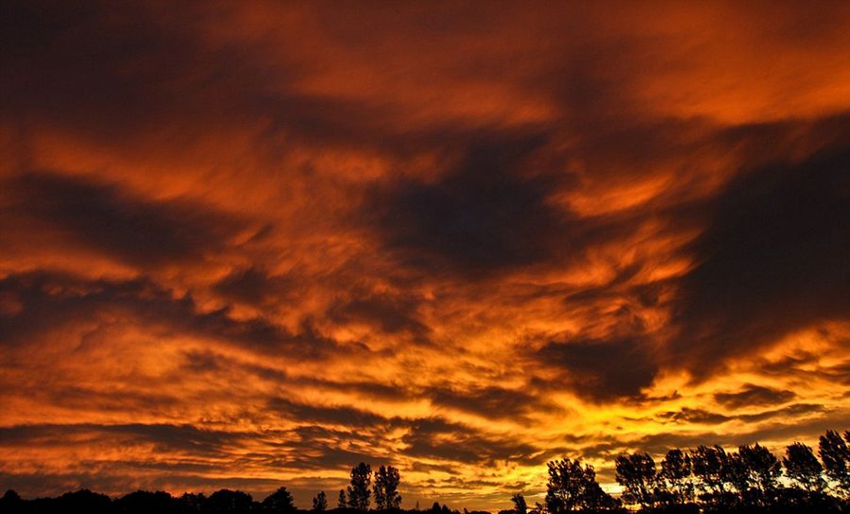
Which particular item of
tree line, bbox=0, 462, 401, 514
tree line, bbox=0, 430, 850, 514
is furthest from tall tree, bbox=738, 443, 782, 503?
tree line, bbox=0, 462, 401, 514

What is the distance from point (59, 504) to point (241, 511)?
2465 inches

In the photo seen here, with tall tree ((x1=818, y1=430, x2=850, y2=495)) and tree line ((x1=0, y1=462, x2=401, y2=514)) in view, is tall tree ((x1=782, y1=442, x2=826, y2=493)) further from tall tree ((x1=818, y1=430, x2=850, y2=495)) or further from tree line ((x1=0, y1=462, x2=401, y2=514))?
tree line ((x1=0, y1=462, x2=401, y2=514))

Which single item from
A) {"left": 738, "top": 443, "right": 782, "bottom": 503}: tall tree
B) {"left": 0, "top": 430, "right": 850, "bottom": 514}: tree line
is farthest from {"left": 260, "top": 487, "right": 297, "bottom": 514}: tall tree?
{"left": 738, "top": 443, "right": 782, "bottom": 503}: tall tree

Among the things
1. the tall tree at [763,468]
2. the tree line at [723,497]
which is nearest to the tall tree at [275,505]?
the tree line at [723,497]

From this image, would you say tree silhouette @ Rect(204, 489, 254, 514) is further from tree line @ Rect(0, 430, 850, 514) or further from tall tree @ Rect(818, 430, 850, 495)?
tall tree @ Rect(818, 430, 850, 495)

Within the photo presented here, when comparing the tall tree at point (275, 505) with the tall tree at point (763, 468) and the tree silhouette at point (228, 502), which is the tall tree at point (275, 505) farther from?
the tall tree at point (763, 468)

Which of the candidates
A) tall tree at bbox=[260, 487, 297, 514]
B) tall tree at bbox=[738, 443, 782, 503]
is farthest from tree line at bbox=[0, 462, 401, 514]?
tall tree at bbox=[738, 443, 782, 503]

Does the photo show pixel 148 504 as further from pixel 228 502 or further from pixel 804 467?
pixel 804 467

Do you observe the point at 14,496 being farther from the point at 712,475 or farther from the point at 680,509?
the point at 712,475

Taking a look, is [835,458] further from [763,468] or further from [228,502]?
[228,502]

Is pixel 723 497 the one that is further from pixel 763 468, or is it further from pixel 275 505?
pixel 275 505

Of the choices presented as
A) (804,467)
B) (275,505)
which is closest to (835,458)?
(804,467)

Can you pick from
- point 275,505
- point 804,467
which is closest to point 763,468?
point 804,467

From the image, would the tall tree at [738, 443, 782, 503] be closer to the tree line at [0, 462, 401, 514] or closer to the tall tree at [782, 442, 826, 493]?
the tall tree at [782, 442, 826, 493]
